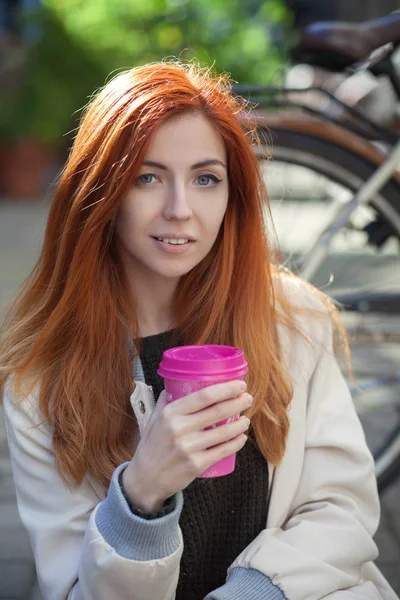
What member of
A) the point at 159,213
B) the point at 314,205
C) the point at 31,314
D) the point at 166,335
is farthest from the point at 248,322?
the point at 314,205

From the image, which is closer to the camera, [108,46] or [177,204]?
[177,204]

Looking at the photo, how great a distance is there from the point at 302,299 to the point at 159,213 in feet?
1.53

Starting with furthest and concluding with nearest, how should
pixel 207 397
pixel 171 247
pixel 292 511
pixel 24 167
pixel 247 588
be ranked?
pixel 24 167
pixel 292 511
pixel 171 247
pixel 247 588
pixel 207 397

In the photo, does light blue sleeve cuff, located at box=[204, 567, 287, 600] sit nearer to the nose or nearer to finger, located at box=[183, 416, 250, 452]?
finger, located at box=[183, 416, 250, 452]

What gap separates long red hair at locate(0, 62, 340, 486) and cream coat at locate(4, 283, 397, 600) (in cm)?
5

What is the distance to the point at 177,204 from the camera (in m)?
1.77

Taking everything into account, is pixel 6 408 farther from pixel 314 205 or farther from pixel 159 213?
pixel 314 205

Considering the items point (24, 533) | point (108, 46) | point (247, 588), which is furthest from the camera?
point (108, 46)

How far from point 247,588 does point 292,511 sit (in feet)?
0.85

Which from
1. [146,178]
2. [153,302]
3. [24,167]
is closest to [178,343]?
[153,302]

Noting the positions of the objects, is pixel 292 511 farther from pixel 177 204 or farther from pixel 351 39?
pixel 351 39

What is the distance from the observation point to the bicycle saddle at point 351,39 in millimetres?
2770

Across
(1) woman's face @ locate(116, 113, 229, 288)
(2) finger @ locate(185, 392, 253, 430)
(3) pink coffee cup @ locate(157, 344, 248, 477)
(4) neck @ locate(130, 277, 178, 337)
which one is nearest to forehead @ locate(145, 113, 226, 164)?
(1) woman's face @ locate(116, 113, 229, 288)

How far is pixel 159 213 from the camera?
5.92ft
